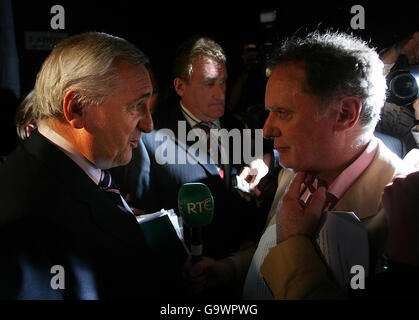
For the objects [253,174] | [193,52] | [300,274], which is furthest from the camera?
[193,52]

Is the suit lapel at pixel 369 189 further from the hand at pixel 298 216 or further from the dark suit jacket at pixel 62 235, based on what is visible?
the dark suit jacket at pixel 62 235

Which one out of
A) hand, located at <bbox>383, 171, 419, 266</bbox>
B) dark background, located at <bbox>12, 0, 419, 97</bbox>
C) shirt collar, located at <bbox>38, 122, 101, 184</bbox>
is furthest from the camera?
dark background, located at <bbox>12, 0, 419, 97</bbox>

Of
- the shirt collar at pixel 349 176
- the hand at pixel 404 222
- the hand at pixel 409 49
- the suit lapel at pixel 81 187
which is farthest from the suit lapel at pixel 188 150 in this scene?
the hand at pixel 404 222

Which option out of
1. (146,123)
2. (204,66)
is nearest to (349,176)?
(146,123)

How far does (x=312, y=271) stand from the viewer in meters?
0.95

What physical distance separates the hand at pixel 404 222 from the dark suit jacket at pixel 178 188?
1.26 metres

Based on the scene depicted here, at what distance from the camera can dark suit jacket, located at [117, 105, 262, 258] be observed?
6.73 ft

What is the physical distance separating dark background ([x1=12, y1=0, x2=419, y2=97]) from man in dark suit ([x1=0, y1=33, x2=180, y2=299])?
94cm

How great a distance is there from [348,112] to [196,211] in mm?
721

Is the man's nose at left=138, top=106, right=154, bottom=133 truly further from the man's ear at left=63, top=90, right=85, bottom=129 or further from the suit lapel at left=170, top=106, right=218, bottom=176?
the suit lapel at left=170, top=106, right=218, bottom=176

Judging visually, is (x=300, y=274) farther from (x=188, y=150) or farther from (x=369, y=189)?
(x=188, y=150)

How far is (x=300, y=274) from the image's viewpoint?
0.96 meters

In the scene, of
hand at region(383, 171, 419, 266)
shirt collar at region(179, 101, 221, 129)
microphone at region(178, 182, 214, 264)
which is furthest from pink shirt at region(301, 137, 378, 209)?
shirt collar at region(179, 101, 221, 129)

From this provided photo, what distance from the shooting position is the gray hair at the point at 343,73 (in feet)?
3.59
